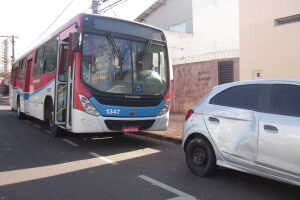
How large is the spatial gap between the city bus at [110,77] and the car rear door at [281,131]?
4455 mm

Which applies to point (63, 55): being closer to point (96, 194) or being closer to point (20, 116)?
point (96, 194)

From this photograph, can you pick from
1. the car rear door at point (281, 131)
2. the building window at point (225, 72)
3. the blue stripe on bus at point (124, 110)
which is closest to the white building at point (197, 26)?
the building window at point (225, 72)

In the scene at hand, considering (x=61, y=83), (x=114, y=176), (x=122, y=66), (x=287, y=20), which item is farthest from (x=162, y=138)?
(x=287, y=20)

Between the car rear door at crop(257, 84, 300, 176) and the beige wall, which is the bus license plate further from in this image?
the beige wall

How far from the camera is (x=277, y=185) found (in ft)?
21.0

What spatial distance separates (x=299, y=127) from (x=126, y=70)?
5.32 m

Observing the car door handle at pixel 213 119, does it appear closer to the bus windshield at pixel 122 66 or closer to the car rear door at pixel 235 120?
the car rear door at pixel 235 120

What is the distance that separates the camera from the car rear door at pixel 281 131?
5227 mm

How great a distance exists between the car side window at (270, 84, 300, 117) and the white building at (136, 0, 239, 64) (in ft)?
67.2

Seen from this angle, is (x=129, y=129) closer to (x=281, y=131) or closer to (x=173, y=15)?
(x=281, y=131)

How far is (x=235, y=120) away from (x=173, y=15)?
23258mm

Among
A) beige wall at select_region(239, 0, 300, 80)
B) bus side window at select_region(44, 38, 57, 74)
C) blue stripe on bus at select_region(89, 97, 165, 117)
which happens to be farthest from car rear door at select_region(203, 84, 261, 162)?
bus side window at select_region(44, 38, 57, 74)

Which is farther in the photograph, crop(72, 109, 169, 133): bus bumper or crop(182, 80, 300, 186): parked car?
crop(72, 109, 169, 133): bus bumper

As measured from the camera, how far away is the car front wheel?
671cm
